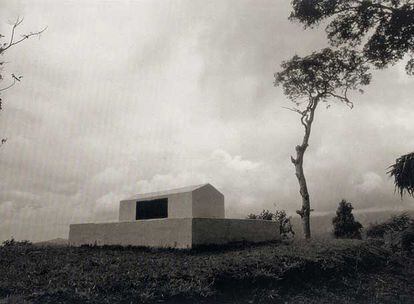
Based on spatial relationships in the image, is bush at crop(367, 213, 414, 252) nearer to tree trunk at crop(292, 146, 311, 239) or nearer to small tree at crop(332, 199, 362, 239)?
small tree at crop(332, 199, 362, 239)

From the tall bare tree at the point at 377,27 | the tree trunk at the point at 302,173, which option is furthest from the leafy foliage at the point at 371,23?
the tree trunk at the point at 302,173

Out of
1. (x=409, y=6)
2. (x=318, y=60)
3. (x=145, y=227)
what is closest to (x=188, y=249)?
(x=145, y=227)

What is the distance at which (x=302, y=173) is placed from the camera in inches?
816

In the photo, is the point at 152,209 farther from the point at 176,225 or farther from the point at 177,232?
the point at 177,232

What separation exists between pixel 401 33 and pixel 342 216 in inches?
553

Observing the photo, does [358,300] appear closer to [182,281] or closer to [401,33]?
[182,281]

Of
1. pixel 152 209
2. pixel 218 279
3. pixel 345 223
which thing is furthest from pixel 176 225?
pixel 345 223

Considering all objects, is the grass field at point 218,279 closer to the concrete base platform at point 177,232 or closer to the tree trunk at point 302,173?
the concrete base platform at point 177,232

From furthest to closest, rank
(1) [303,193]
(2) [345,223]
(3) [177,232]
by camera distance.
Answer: (2) [345,223]
(1) [303,193]
(3) [177,232]

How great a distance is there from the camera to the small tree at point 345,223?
22.9 m

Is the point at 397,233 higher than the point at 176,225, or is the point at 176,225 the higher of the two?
the point at 176,225

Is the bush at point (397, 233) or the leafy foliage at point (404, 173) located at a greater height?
the leafy foliage at point (404, 173)

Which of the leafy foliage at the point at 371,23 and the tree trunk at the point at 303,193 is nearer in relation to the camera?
the leafy foliage at the point at 371,23

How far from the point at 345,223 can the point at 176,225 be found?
13.8m
